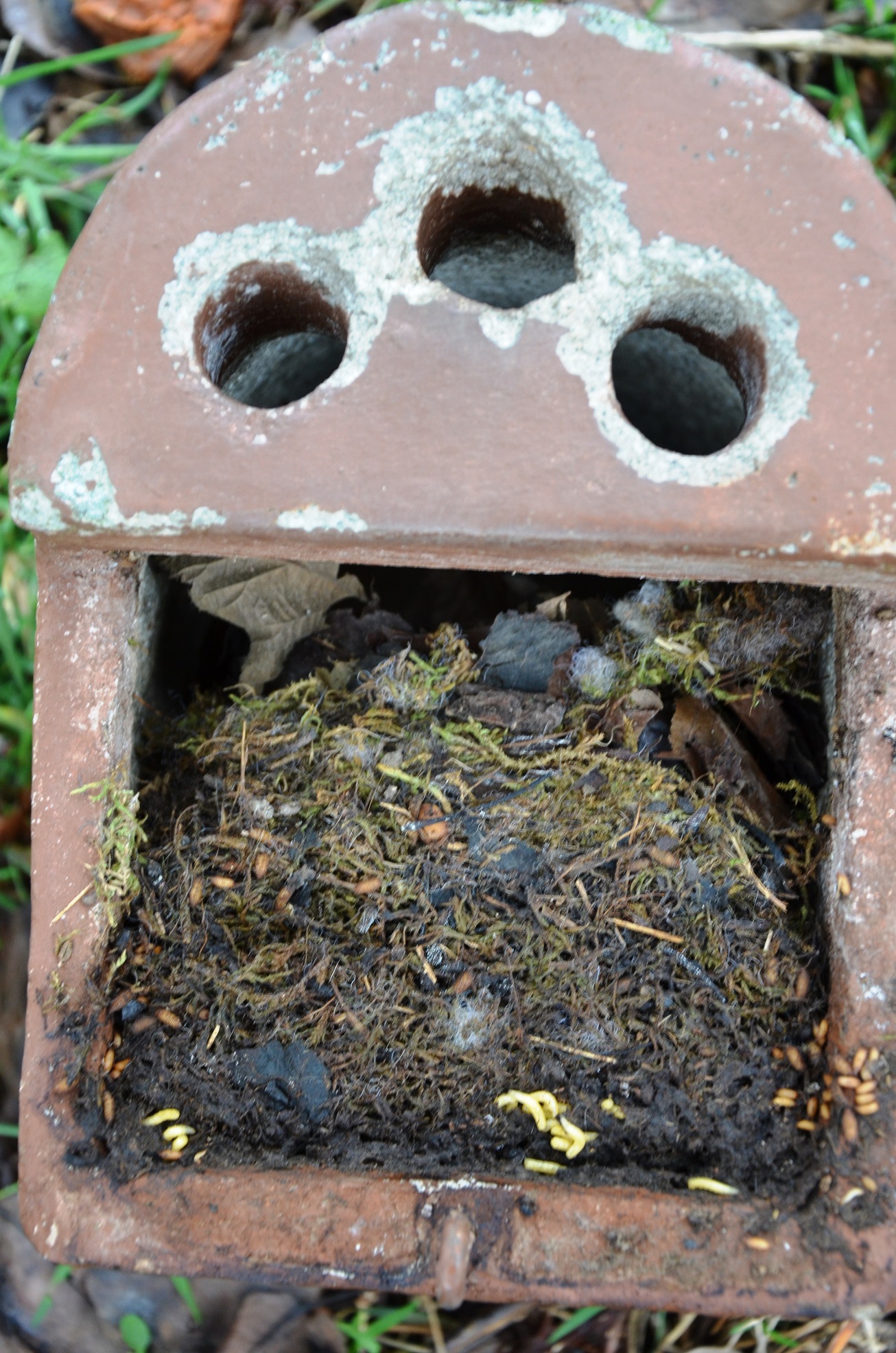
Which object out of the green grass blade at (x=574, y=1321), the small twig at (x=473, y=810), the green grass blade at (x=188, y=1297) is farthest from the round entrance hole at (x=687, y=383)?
the green grass blade at (x=188, y=1297)

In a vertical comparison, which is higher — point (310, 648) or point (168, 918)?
point (310, 648)

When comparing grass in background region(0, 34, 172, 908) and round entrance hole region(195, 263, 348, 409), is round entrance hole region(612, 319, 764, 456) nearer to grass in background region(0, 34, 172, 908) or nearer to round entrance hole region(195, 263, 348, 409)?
round entrance hole region(195, 263, 348, 409)

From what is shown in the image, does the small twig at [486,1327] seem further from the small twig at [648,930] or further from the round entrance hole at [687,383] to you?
the round entrance hole at [687,383]

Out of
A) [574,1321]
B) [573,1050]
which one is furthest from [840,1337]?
[573,1050]

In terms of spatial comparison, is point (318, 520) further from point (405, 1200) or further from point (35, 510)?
point (405, 1200)

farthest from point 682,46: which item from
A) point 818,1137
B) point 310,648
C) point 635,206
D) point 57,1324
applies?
point 57,1324

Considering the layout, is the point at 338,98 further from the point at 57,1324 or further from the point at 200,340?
the point at 57,1324

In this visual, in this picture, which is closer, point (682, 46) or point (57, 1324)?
point (682, 46)

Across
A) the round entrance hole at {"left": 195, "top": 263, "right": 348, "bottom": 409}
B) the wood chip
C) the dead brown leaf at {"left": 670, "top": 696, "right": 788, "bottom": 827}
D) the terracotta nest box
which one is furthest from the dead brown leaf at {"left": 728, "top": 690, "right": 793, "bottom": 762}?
the round entrance hole at {"left": 195, "top": 263, "right": 348, "bottom": 409}
